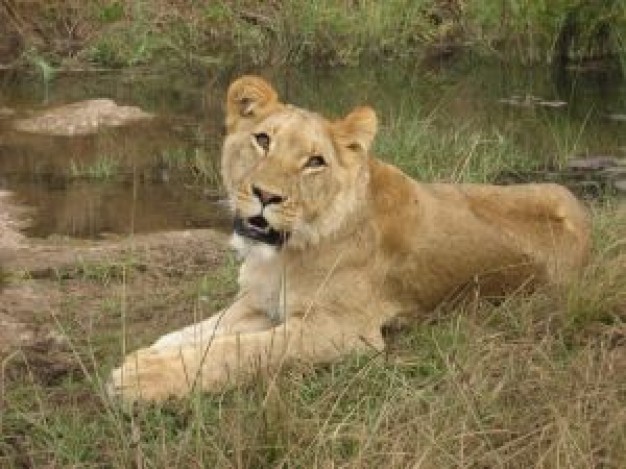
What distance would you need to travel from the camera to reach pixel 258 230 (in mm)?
4098

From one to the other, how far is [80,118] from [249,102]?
19.2 ft

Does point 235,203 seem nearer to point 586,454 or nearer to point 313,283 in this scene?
point 313,283

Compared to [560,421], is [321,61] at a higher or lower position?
lower

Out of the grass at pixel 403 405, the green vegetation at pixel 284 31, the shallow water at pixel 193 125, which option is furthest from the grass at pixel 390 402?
the green vegetation at pixel 284 31

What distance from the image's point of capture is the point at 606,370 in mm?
3881

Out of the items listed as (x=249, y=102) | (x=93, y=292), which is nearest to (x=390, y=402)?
(x=249, y=102)

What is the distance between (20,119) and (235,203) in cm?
642

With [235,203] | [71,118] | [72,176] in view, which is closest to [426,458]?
[235,203]

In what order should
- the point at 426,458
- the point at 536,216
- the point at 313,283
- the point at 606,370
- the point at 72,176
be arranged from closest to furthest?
the point at 426,458, the point at 606,370, the point at 313,283, the point at 536,216, the point at 72,176

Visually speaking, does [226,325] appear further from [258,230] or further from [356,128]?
[356,128]

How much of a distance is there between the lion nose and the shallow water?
317cm

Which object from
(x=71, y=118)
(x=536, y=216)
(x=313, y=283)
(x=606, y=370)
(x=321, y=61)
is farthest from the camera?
(x=321, y=61)

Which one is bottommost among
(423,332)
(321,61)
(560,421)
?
(321,61)

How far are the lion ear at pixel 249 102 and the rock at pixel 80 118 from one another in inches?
218
